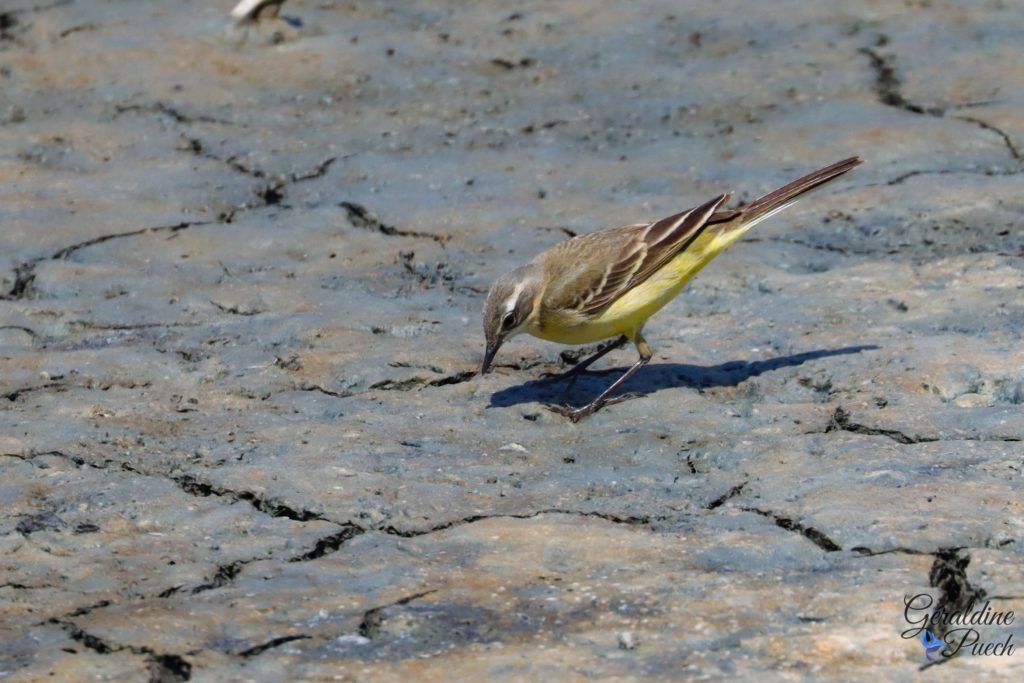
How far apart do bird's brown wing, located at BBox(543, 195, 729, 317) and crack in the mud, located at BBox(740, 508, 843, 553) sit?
1285 millimetres

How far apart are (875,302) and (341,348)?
7.39 ft

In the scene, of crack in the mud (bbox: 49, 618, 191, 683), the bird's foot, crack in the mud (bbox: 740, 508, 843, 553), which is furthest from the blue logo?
the bird's foot

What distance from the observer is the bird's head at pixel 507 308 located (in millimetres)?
5527

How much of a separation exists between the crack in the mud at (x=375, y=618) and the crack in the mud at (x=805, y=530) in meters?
1.09

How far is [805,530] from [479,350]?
201 cm

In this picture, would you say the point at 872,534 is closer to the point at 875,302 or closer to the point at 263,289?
the point at 875,302

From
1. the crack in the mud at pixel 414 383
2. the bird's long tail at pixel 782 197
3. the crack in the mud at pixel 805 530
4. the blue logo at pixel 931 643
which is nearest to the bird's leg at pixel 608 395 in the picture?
the crack in the mud at pixel 414 383

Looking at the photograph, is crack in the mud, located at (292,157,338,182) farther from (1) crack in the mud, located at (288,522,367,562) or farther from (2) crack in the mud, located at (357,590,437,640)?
(2) crack in the mud, located at (357,590,437,640)

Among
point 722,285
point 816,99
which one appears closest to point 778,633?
point 722,285

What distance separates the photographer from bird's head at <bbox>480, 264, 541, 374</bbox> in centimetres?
553

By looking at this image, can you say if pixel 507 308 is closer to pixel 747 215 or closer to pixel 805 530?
pixel 747 215

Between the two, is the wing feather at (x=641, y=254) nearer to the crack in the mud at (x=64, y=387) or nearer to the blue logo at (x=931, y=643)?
the crack in the mud at (x=64, y=387)

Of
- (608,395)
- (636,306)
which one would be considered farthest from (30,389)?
(636,306)

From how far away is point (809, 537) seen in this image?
4.42 metres
